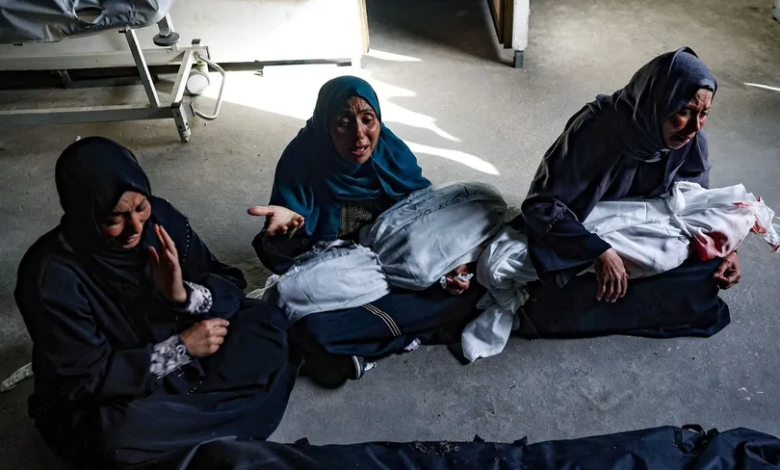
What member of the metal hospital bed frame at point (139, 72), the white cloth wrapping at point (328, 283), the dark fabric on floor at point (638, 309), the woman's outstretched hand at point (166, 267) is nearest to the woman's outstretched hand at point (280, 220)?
the white cloth wrapping at point (328, 283)

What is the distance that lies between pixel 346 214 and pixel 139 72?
4.91 ft

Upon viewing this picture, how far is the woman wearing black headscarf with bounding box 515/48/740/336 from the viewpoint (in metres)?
1.68

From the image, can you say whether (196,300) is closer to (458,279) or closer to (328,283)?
(328,283)

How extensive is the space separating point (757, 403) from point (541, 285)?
0.68m

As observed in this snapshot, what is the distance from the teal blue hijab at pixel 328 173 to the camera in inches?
73.3

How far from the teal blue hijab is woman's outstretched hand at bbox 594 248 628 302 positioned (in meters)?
0.62

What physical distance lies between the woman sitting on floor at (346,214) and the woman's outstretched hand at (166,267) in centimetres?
35

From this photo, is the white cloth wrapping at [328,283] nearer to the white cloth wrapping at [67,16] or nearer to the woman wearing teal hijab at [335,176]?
the woman wearing teal hijab at [335,176]

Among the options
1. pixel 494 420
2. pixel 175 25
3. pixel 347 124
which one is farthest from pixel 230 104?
pixel 494 420

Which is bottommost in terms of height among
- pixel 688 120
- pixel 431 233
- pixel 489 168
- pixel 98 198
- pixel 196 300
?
pixel 489 168

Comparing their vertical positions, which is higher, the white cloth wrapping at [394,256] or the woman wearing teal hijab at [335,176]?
the woman wearing teal hijab at [335,176]

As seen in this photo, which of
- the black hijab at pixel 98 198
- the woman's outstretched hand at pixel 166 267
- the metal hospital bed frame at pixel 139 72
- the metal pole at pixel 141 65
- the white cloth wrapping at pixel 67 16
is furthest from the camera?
the metal hospital bed frame at pixel 139 72

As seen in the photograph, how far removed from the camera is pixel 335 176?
1926mm

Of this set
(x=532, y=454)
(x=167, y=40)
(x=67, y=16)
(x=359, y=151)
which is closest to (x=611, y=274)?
(x=532, y=454)
